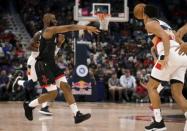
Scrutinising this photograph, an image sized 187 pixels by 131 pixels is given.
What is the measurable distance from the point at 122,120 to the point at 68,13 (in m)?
15.9

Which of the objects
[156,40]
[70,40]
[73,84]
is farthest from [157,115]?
[70,40]

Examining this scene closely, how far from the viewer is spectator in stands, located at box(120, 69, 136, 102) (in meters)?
18.4

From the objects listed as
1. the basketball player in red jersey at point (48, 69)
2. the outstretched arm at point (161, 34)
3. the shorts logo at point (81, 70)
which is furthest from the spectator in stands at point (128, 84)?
the outstretched arm at point (161, 34)

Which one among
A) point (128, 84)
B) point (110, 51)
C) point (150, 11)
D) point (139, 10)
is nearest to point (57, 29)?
point (139, 10)

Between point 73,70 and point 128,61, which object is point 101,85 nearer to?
point 73,70

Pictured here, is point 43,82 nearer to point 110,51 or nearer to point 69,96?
point 69,96

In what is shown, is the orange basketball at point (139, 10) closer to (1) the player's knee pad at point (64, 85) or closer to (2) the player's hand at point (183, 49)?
(2) the player's hand at point (183, 49)

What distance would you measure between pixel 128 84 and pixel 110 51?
3603 millimetres

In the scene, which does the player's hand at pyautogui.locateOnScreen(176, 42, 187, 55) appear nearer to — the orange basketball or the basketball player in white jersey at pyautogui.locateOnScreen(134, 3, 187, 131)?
the basketball player in white jersey at pyautogui.locateOnScreen(134, 3, 187, 131)

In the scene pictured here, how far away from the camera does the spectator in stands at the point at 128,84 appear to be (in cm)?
1839

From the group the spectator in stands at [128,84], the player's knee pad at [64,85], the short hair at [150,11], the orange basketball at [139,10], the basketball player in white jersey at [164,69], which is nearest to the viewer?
the basketball player in white jersey at [164,69]

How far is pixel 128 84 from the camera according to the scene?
60.5 feet

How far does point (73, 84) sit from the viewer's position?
17.4 meters

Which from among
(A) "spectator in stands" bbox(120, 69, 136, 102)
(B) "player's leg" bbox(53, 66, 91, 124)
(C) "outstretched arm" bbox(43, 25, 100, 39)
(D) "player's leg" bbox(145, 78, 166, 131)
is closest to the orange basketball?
(C) "outstretched arm" bbox(43, 25, 100, 39)
